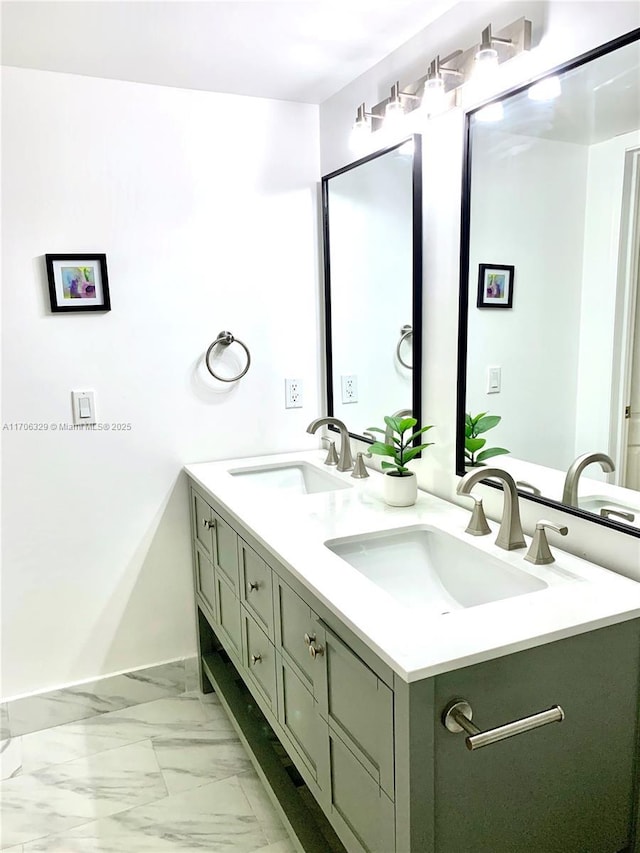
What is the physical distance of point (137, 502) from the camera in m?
2.39

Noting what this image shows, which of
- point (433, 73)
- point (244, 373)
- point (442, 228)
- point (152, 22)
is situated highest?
point (152, 22)

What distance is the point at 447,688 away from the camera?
1.10 meters

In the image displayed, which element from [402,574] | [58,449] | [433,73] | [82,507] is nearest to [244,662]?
[402,574]

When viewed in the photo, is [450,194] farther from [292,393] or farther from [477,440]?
[292,393]

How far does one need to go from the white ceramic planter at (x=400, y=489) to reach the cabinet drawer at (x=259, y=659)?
515 millimetres

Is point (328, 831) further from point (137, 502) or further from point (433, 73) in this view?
point (433, 73)

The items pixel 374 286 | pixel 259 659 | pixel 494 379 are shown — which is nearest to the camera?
pixel 494 379

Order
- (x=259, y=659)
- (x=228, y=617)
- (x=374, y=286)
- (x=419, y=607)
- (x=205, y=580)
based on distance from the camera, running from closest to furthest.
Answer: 1. (x=419, y=607)
2. (x=259, y=659)
3. (x=228, y=617)
4. (x=374, y=286)
5. (x=205, y=580)

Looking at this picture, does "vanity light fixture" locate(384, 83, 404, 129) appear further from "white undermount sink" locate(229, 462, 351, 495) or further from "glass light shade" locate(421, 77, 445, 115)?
"white undermount sink" locate(229, 462, 351, 495)

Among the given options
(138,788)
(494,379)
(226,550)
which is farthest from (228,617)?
(494,379)

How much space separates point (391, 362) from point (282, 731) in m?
1.15

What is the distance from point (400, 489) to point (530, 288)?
0.64 metres

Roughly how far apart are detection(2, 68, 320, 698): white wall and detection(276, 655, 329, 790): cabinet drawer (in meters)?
0.95

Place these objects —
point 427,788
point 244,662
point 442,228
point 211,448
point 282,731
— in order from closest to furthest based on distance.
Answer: point 427,788 < point 282,731 < point 442,228 < point 244,662 < point 211,448
